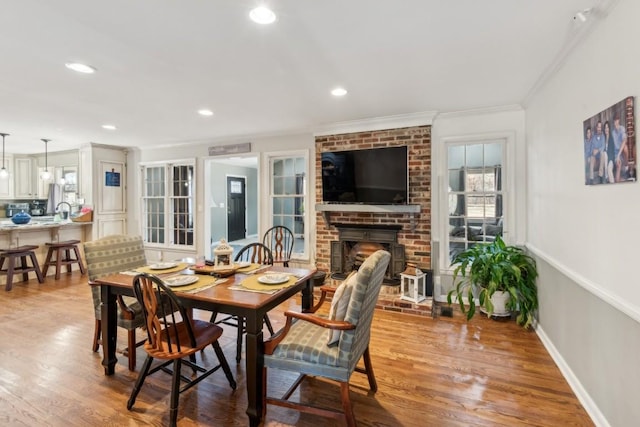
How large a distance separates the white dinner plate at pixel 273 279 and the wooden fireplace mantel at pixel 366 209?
2093 millimetres

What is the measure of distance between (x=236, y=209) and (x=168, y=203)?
300 cm

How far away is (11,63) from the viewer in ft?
8.57

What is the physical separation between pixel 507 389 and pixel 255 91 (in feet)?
10.9

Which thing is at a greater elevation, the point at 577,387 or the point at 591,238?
the point at 591,238

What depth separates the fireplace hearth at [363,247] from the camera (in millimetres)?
4359

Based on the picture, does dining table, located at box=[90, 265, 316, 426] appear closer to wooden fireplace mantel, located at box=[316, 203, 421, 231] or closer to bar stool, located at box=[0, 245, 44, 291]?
wooden fireplace mantel, located at box=[316, 203, 421, 231]

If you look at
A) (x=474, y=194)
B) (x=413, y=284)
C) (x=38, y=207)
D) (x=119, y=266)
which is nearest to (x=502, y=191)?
(x=474, y=194)

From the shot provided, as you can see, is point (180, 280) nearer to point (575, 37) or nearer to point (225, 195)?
point (575, 37)

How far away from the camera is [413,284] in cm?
403

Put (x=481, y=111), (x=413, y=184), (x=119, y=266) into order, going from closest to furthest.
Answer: (x=119, y=266) → (x=481, y=111) → (x=413, y=184)

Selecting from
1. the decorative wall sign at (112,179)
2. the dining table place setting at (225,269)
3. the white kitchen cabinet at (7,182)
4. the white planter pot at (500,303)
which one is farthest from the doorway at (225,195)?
the white planter pot at (500,303)

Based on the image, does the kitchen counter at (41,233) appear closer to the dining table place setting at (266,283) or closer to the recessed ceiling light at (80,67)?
the recessed ceiling light at (80,67)

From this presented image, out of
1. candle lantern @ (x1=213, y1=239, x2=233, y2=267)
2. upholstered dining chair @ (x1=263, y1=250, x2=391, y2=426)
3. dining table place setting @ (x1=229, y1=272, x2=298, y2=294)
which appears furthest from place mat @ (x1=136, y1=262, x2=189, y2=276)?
upholstered dining chair @ (x1=263, y1=250, x2=391, y2=426)

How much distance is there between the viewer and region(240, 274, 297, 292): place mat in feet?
7.35
